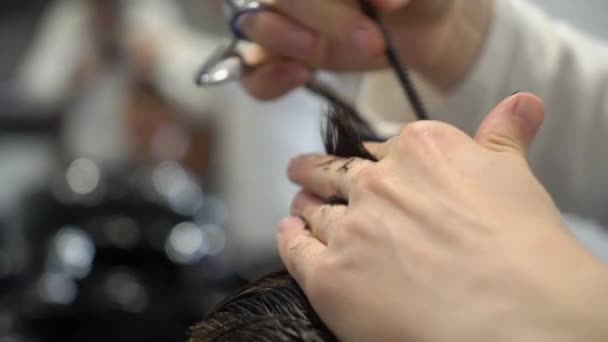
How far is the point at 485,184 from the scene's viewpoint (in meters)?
0.36

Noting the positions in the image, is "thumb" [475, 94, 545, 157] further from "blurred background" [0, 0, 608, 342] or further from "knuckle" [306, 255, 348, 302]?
"blurred background" [0, 0, 608, 342]

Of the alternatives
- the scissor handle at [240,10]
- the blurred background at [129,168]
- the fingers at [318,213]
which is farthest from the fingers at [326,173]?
the blurred background at [129,168]

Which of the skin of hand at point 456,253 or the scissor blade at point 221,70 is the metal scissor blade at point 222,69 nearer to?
the scissor blade at point 221,70

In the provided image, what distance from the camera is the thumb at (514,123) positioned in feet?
1.23

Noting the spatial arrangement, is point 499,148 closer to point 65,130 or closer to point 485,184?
point 485,184

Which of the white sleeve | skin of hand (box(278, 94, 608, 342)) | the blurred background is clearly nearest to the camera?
skin of hand (box(278, 94, 608, 342))

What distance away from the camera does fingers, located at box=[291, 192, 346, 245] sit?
16.6 inches

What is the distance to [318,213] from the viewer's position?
0.44 metres

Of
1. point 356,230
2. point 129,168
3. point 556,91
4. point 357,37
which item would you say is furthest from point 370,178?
point 129,168

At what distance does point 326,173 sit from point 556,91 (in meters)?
0.30

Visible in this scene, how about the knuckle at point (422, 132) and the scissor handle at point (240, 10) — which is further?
the scissor handle at point (240, 10)

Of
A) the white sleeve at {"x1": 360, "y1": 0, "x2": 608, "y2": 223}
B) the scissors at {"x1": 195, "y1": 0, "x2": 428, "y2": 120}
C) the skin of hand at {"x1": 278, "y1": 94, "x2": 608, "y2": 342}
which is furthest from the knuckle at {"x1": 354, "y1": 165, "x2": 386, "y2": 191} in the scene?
the white sleeve at {"x1": 360, "y1": 0, "x2": 608, "y2": 223}

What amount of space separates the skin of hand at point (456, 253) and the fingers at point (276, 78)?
21 cm

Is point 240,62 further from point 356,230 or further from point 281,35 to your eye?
point 356,230
